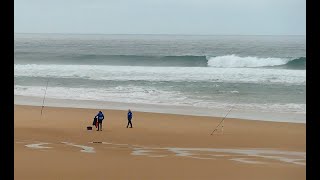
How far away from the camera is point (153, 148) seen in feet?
37.3

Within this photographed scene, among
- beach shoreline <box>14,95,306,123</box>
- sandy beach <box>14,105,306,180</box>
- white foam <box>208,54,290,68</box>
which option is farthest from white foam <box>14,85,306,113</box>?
white foam <box>208,54,290,68</box>

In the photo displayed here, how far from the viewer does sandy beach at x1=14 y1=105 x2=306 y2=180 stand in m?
8.48

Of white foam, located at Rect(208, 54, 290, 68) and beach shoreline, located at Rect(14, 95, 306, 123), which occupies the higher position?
white foam, located at Rect(208, 54, 290, 68)

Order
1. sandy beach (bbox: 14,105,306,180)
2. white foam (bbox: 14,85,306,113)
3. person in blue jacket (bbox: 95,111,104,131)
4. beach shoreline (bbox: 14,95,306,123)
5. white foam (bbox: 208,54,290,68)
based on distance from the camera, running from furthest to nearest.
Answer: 1. white foam (bbox: 208,54,290,68)
2. white foam (bbox: 14,85,306,113)
3. beach shoreline (bbox: 14,95,306,123)
4. person in blue jacket (bbox: 95,111,104,131)
5. sandy beach (bbox: 14,105,306,180)

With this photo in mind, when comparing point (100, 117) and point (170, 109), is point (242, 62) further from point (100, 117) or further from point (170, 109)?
point (100, 117)

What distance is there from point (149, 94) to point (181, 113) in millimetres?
5592

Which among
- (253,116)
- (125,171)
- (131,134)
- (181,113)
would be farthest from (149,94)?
(125,171)

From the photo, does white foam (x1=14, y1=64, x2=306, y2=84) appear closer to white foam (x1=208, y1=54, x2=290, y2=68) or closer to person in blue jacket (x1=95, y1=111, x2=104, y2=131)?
white foam (x1=208, y1=54, x2=290, y2=68)

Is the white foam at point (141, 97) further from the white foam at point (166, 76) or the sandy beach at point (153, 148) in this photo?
the white foam at point (166, 76)


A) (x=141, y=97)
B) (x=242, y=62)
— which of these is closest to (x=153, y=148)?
(x=141, y=97)

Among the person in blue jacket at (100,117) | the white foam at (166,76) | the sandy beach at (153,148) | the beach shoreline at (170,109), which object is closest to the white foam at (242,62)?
the white foam at (166,76)

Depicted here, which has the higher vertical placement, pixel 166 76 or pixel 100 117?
pixel 166 76

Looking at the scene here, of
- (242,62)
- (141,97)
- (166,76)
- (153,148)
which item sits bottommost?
(153,148)
